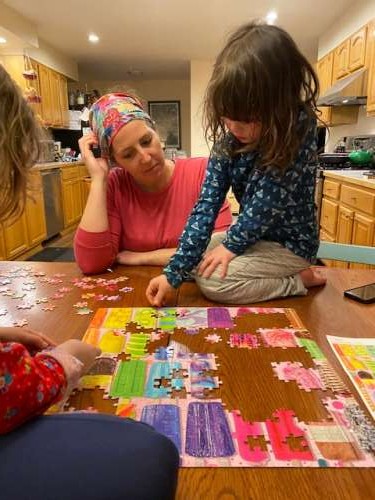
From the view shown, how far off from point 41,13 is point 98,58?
251cm

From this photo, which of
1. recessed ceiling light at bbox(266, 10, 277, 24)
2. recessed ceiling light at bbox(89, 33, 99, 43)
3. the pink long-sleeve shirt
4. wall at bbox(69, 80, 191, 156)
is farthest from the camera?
wall at bbox(69, 80, 191, 156)

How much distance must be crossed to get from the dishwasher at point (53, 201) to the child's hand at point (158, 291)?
4461 mm

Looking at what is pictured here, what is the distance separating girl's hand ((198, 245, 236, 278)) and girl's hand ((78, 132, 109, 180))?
0.54 m

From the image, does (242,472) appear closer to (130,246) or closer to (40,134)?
(40,134)

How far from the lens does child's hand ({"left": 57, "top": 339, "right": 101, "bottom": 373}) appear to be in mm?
713

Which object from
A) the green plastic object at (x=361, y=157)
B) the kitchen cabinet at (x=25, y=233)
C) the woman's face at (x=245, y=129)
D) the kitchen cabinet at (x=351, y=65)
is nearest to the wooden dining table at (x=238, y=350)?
the woman's face at (x=245, y=129)

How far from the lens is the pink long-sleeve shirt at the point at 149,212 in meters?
1.45

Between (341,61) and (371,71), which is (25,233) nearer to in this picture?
(371,71)

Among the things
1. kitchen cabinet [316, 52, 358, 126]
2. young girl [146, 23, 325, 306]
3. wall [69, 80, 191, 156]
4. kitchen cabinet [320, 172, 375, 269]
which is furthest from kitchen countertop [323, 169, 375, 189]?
wall [69, 80, 191, 156]

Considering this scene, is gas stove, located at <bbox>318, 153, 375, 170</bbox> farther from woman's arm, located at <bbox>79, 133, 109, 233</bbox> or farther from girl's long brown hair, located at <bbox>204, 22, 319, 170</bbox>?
girl's long brown hair, located at <bbox>204, 22, 319, 170</bbox>

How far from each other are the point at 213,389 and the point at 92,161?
3.19 ft

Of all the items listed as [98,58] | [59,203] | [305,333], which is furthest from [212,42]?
[305,333]

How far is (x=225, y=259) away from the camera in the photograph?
105cm

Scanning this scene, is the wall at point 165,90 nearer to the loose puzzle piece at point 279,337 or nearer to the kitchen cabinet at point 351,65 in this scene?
the kitchen cabinet at point 351,65
